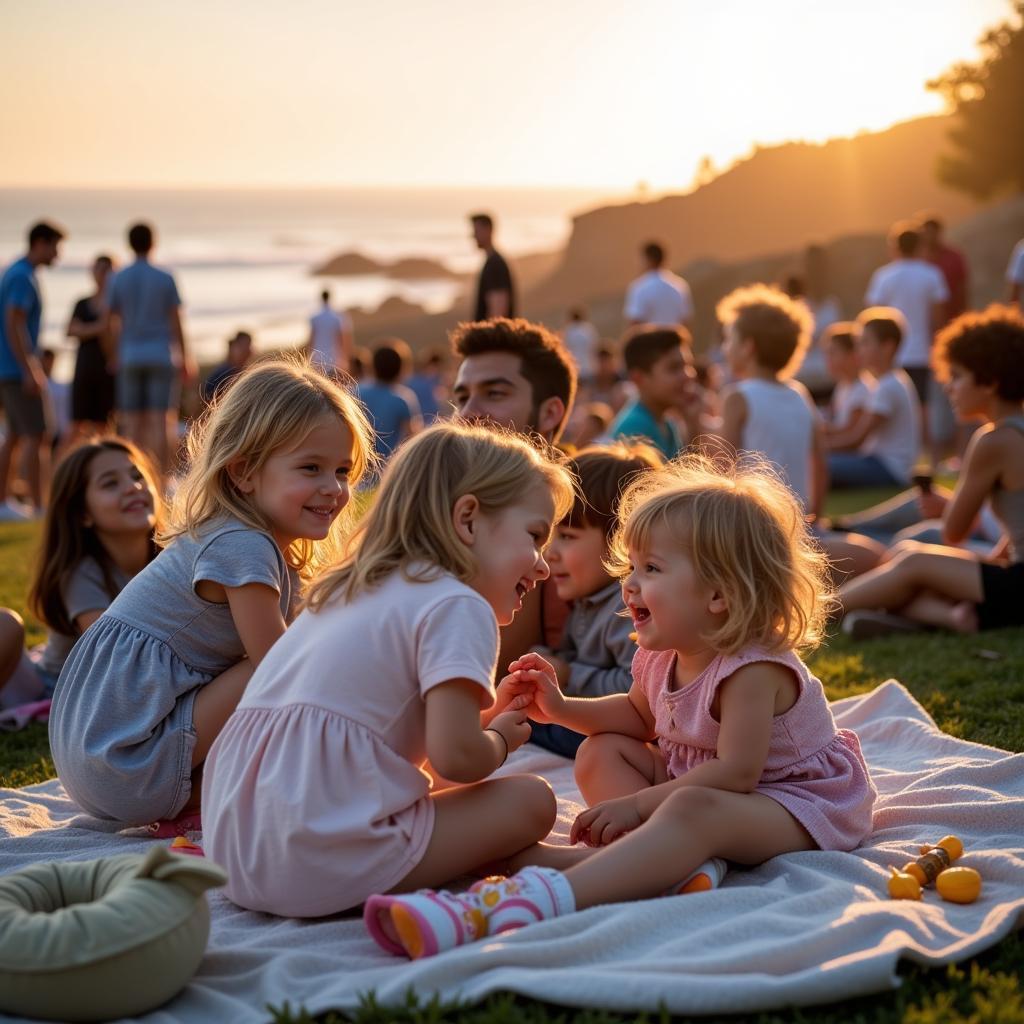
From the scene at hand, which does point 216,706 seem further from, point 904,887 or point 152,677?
point 904,887

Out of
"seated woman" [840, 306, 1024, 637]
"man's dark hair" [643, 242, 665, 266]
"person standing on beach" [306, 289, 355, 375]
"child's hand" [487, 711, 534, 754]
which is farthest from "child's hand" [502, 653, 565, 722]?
"person standing on beach" [306, 289, 355, 375]

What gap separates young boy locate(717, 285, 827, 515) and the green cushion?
183 inches

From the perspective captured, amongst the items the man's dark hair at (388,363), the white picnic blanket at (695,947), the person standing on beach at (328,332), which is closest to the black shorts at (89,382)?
the man's dark hair at (388,363)

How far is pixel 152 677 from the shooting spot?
10.9ft

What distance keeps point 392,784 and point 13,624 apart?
246 cm

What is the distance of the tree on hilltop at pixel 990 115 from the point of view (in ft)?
103

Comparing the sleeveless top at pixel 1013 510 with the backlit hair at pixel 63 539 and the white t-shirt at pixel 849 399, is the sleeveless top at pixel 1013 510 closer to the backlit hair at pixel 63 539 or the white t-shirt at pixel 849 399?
the backlit hair at pixel 63 539

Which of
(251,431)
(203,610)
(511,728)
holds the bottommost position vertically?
(511,728)

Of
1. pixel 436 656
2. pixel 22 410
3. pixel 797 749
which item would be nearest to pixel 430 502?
pixel 436 656

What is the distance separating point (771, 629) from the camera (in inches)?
115

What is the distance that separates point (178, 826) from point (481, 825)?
41.8 inches

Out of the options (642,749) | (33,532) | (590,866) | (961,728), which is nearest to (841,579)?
(961,728)

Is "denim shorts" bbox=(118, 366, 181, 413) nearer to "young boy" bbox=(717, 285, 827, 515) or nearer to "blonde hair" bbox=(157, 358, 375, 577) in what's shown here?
"young boy" bbox=(717, 285, 827, 515)

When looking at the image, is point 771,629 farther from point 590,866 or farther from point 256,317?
point 256,317
